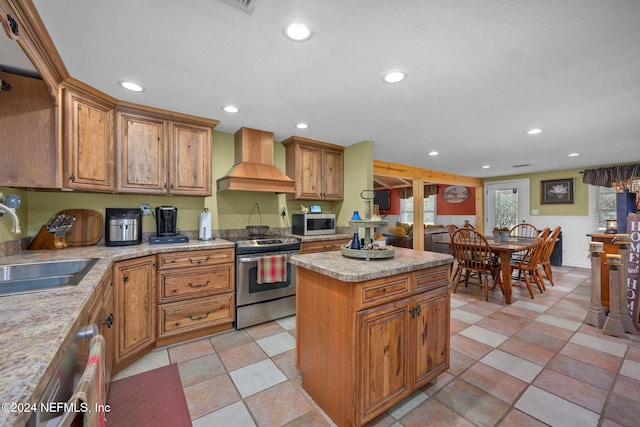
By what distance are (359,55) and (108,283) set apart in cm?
223

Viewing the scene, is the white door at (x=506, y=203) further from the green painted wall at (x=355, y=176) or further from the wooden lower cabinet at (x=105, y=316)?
the wooden lower cabinet at (x=105, y=316)

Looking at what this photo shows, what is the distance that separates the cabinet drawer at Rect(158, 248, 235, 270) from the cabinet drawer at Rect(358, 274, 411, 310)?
1.74m

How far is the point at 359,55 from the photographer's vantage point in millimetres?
1722

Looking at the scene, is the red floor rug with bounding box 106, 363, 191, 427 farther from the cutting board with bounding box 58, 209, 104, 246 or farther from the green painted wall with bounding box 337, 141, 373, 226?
the green painted wall with bounding box 337, 141, 373, 226

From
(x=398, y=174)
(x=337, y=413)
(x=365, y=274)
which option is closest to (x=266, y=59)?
(x=365, y=274)

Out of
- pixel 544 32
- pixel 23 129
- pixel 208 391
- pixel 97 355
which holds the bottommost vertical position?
pixel 208 391

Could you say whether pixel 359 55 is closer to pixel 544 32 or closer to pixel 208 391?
pixel 544 32

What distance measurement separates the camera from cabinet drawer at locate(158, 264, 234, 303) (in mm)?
2396

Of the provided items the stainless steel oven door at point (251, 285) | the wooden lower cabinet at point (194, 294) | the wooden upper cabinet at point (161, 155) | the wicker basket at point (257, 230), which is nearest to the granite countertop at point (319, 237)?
the stainless steel oven door at point (251, 285)

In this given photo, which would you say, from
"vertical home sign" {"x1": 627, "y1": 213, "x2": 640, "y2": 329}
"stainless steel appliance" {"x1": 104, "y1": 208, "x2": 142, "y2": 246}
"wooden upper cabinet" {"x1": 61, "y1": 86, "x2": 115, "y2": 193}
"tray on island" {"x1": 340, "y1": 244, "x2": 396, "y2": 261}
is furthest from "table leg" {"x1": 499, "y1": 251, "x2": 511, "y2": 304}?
"wooden upper cabinet" {"x1": 61, "y1": 86, "x2": 115, "y2": 193}

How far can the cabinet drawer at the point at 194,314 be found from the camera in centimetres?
240

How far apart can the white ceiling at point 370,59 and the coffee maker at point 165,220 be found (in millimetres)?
1018

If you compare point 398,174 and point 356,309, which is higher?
point 398,174

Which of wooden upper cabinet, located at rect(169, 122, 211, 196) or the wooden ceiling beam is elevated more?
the wooden ceiling beam
